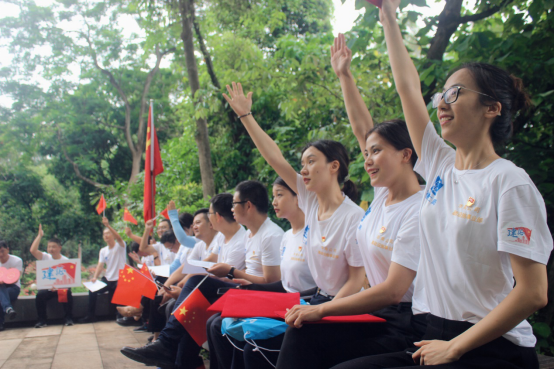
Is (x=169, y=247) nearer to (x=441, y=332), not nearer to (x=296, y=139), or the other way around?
(x=296, y=139)

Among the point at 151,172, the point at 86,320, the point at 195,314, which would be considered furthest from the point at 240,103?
the point at 86,320

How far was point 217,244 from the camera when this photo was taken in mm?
4746

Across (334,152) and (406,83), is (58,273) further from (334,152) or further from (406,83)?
(406,83)

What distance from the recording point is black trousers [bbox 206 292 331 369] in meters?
2.41

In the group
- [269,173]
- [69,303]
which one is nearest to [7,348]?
[69,303]

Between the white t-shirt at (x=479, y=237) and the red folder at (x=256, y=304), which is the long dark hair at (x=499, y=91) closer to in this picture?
the white t-shirt at (x=479, y=237)

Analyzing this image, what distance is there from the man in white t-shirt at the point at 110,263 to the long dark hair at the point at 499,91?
7.15 meters

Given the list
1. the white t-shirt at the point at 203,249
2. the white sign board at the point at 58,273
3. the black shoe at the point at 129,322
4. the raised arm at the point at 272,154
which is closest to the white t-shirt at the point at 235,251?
the white t-shirt at the point at 203,249

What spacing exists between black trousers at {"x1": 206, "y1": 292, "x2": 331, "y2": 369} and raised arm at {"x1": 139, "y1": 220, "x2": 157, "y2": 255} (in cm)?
312

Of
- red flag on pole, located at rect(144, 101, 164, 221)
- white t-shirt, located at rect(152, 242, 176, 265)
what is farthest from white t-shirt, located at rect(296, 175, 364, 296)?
red flag on pole, located at rect(144, 101, 164, 221)

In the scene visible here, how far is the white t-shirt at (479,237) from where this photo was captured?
1.37 metres

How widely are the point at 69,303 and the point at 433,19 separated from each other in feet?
22.2

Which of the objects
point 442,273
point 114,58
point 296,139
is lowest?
point 442,273

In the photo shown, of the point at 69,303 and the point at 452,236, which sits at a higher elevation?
the point at 452,236
